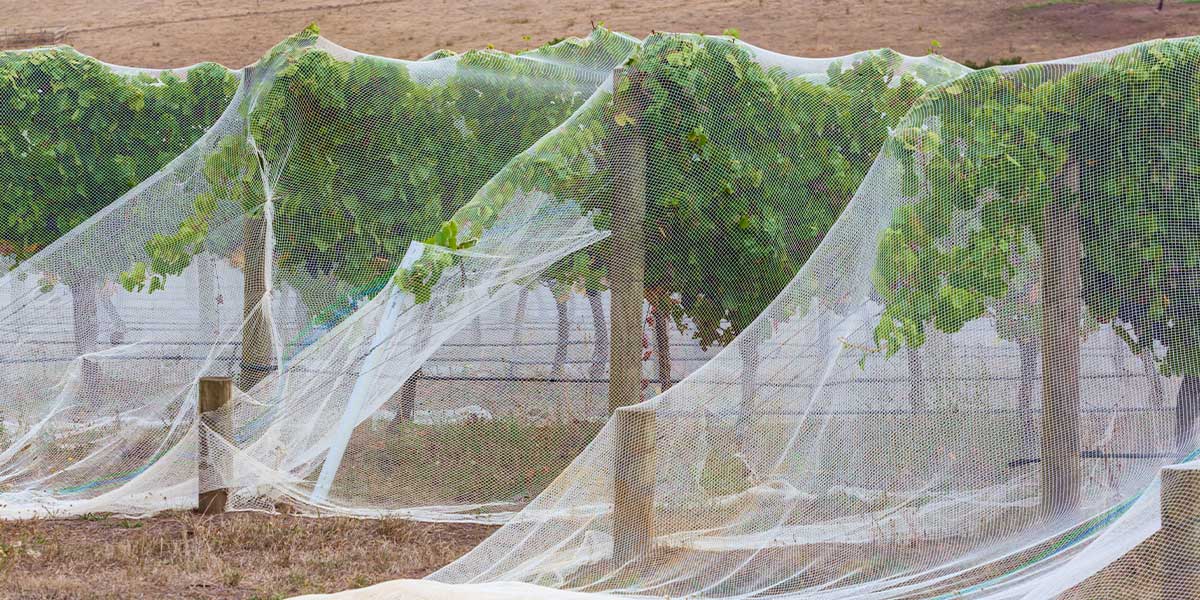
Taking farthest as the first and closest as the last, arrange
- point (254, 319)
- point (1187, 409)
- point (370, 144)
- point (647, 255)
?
point (370, 144)
point (254, 319)
point (647, 255)
point (1187, 409)

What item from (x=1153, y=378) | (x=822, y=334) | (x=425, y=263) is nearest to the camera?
(x=1153, y=378)

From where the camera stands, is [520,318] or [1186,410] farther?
[520,318]

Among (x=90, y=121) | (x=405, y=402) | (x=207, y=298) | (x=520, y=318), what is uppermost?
(x=90, y=121)

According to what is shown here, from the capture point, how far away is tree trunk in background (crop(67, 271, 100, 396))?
6.98 meters

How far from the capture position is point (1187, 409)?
437 cm

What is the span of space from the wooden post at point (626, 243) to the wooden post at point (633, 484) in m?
1.00

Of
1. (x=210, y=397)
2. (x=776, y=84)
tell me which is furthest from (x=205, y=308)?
(x=776, y=84)

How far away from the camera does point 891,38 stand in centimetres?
4753

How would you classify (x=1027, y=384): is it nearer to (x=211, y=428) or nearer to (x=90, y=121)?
(x=211, y=428)

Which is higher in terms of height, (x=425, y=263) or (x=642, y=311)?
(x=425, y=263)

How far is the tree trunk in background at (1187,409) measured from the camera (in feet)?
14.2

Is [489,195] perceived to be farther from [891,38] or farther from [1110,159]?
[891,38]

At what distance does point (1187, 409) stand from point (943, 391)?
0.89 meters

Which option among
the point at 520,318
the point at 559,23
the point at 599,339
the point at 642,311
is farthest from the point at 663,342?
the point at 559,23
